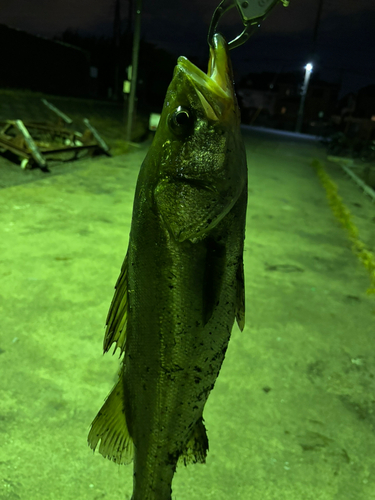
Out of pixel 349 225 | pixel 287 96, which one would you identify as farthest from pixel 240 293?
pixel 287 96

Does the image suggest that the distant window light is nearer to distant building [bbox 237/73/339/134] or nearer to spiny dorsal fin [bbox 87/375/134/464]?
distant building [bbox 237/73/339/134]

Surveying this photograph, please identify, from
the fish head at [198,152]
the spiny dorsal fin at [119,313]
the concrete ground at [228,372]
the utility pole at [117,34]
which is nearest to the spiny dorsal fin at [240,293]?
the fish head at [198,152]

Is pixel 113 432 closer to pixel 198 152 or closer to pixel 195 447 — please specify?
pixel 195 447

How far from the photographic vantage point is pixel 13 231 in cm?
486

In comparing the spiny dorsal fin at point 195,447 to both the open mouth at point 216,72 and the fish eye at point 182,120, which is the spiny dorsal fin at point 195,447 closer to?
the fish eye at point 182,120

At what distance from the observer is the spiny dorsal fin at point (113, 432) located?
1207 millimetres

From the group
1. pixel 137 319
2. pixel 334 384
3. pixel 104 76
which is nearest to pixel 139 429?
pixel 137 319

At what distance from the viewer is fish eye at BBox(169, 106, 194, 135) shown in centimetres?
108

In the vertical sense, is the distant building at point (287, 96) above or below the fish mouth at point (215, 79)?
above

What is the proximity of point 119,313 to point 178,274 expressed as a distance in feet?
0.83

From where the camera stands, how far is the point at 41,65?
1986cm

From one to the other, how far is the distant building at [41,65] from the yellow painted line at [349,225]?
14936 mm

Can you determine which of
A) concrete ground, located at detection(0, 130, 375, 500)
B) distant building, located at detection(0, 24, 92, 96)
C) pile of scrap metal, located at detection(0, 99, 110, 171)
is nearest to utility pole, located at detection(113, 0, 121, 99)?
distant building, located at detection(0, 24, 92, 96)

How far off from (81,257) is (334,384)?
2967 millimetres
